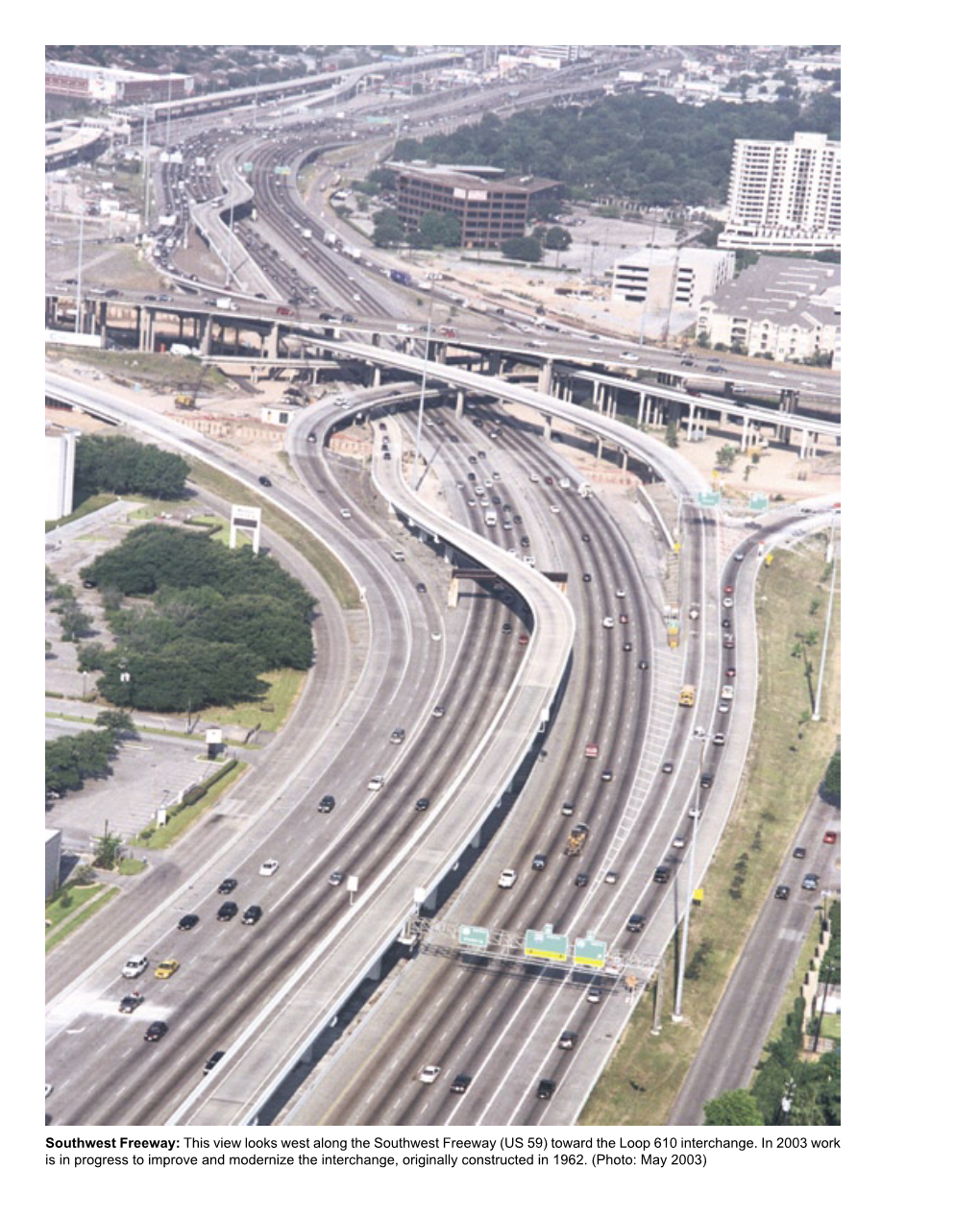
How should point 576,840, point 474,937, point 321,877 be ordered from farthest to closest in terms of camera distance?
point 576,840, point 321,877, point 474,937

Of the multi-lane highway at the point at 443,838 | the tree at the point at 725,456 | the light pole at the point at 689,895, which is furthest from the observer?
the tree at the point at 725,456

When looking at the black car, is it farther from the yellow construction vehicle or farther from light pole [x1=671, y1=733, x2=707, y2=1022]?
the yellow construction vehicle

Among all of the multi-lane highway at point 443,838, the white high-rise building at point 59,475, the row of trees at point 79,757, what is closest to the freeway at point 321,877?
the multi-lane highway at point 443,838

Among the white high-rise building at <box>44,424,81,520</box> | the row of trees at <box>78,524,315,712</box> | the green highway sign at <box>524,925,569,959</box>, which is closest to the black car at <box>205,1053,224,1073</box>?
the green highway sign at <box>524,925,569,959</box>

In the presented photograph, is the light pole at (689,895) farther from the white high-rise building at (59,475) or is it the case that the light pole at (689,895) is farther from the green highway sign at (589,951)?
the white high-rise building at (59,475)

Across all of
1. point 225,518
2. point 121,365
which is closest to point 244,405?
point 121,365

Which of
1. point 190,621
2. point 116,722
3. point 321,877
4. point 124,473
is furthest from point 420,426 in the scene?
point 321,877

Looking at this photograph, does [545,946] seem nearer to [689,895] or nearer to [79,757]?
[689,895]
